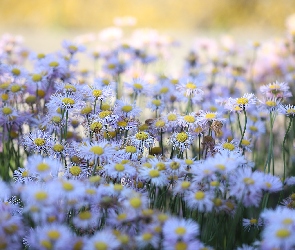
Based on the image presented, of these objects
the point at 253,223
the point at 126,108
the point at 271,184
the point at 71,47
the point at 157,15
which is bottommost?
the point at 253,223

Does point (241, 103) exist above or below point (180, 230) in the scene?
above

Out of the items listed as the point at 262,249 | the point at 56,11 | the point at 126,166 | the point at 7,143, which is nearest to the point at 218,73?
the point at 7,143

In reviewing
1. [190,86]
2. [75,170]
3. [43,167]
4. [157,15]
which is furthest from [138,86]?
[157,15]

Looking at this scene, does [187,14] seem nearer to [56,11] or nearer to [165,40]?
[56,11]

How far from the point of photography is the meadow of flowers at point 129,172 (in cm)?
76

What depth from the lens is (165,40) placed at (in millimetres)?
2184

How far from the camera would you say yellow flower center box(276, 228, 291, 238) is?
0.73 meters

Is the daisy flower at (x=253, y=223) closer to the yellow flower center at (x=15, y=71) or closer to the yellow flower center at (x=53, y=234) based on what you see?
the yellow flower center at (x=53, y=234)

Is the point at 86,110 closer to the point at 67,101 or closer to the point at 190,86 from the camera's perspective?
the point at 67,101

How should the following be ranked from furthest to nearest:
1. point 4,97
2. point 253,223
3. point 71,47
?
point 71,47, point 4,97, point 253,223

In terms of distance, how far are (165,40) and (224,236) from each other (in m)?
1.26

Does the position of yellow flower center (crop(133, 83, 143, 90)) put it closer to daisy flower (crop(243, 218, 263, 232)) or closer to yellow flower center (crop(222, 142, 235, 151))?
yellow flower center (crop(222, 142, 235, 151))

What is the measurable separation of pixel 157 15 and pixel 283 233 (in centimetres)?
522

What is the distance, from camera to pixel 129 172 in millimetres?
929
